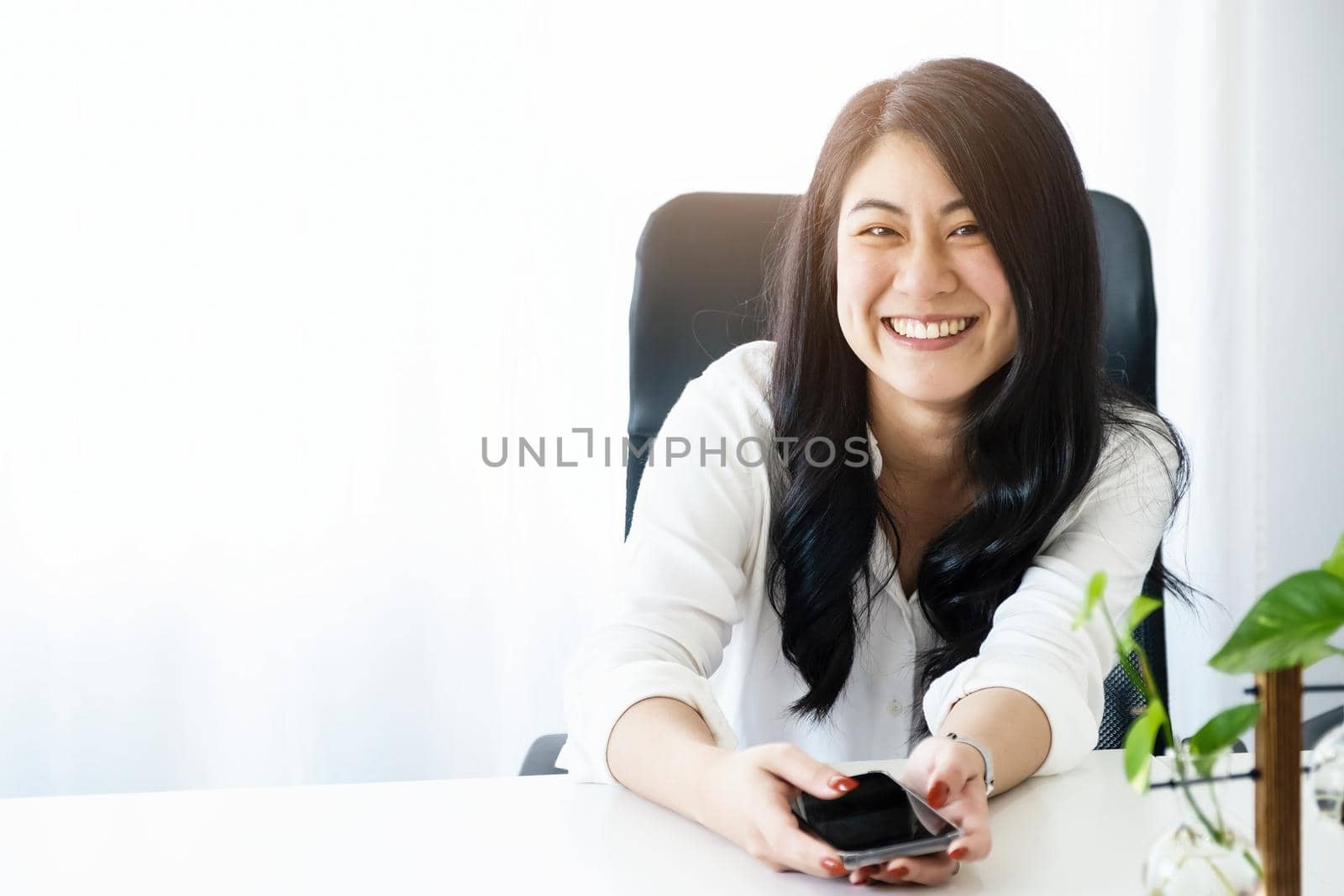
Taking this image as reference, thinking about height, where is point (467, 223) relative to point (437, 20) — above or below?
below

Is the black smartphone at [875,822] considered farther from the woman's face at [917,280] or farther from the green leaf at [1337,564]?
the woman's face at [917,280]

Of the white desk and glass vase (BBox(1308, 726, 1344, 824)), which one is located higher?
glass vase (BBox(1308, 726, 1344, 824))

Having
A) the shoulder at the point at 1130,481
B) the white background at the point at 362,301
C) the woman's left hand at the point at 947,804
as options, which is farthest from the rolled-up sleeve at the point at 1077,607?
the white background at the point at 362,301

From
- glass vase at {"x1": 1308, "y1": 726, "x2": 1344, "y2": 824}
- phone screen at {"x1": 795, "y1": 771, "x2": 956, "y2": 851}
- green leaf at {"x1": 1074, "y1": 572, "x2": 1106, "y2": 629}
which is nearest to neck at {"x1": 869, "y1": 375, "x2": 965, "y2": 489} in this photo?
phone screen at {"x1": 795, "y1": 771, "x2": 956, "y2": 851}

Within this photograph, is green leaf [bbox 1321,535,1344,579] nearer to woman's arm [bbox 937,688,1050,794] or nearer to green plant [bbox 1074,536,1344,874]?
green plant [bbox 1074,536,1344,874]

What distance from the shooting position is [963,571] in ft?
3.76

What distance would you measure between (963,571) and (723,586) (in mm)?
256

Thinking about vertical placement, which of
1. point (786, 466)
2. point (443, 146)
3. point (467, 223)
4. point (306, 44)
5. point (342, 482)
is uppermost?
point (306, 44)

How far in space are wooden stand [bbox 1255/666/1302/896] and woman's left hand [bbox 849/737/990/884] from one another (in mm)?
192

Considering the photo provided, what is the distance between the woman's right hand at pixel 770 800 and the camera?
652 mm

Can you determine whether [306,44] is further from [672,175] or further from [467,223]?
[672,175]

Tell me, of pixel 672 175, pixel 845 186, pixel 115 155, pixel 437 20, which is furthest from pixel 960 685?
pixel 115 155

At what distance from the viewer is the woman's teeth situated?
111 centimetres

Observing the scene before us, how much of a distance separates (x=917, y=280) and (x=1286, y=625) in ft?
2.18
